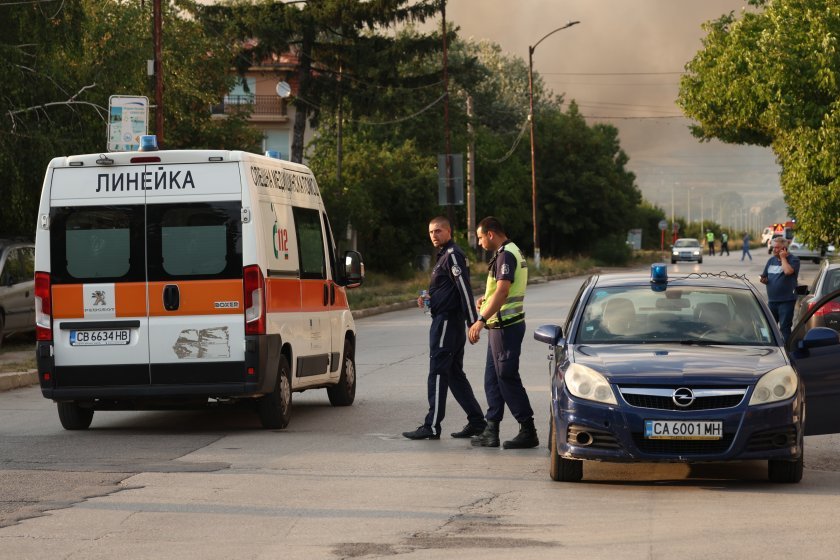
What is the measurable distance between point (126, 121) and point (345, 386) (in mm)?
9559

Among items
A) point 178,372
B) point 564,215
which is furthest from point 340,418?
point 564,215

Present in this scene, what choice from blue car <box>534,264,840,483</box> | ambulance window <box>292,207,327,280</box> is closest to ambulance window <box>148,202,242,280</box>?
ambulance window <box>292,207,327,280</box>

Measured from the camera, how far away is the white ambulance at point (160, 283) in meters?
12.9

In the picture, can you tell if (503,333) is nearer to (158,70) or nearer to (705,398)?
(705,398)

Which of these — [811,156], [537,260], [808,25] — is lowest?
[537,260]

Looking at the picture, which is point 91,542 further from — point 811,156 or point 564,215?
point 564,215

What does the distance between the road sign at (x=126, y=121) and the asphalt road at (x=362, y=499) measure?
993cm

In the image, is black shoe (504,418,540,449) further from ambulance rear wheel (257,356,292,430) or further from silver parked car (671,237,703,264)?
silver parked car (671,237,703,264)

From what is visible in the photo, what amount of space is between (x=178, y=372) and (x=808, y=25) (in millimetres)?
27321

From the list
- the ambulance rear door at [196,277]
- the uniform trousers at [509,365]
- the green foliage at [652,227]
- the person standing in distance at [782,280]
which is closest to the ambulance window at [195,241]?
the ambulance rear door at [196,277]

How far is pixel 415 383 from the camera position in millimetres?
17891

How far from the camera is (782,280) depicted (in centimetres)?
2098

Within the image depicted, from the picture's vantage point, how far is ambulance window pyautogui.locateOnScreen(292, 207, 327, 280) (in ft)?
47.1

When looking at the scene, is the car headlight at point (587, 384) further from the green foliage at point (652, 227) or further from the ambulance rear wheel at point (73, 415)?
the green foliage at point (652, 227)
